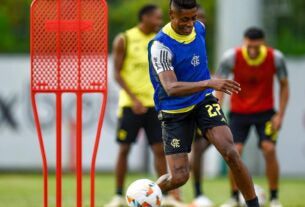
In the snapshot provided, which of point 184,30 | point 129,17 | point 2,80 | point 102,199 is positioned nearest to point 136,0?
point 129,17

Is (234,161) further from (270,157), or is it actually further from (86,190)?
(86,190)

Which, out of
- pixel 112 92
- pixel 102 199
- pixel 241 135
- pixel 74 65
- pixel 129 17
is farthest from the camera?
pixel 129 17

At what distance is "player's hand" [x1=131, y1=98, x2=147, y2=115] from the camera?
40.8 ft

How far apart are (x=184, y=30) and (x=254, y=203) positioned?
1819 millimetres

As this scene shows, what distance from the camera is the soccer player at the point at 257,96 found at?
1237 centimetres

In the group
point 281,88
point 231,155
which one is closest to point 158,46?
point 231,155

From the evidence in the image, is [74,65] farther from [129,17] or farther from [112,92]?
[129,17]

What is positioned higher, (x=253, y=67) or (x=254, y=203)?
(x=253, y=67)

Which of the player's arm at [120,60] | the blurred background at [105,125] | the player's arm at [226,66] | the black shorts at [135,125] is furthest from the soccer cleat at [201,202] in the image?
the blurred background at [105,125]

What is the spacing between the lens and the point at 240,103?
42.0 feet

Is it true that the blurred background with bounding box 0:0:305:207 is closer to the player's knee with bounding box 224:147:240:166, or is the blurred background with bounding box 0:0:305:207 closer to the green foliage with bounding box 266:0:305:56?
the player's knee with bounding box 224:147:240:166

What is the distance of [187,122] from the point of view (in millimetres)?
9617

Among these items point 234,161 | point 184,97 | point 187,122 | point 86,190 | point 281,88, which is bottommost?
point 86,190

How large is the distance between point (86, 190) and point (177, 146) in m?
7.09
